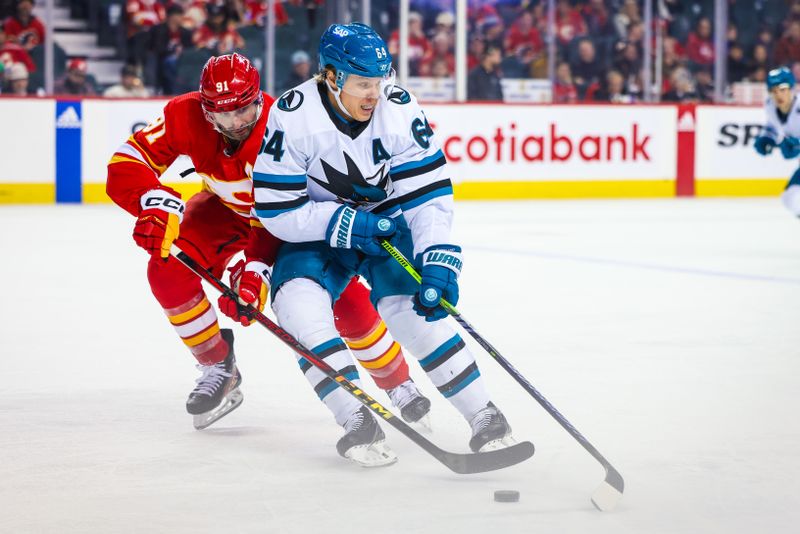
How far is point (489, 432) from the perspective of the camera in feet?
8.69

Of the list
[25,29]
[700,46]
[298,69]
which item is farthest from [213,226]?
[700,46]

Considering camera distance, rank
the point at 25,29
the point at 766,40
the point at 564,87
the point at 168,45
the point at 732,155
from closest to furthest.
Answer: the point at 25,29 < the point at 168,45 < the point at 564,87 < the point at 732,155 < the point at 766,40

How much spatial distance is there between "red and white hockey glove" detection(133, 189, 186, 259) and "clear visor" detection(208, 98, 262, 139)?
21cm

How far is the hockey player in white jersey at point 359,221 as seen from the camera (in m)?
2.68

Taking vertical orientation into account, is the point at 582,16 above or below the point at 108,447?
above

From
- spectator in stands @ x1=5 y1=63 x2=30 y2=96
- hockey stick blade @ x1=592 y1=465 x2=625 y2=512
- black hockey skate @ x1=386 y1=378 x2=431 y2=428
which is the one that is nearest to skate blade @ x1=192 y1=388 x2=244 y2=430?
black hockey skate @ x1=386 y1=378 x2=431 y2=428

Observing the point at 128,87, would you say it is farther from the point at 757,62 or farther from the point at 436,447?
the point at 436,447

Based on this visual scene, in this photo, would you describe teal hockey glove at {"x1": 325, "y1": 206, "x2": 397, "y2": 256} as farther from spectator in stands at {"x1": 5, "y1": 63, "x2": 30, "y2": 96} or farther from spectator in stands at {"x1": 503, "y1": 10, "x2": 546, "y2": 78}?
spectator in stands at {"x1": 503, "y1": 10, "x2": 546, "y2": 78}

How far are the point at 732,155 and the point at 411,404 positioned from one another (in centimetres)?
928

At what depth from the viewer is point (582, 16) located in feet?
37.2

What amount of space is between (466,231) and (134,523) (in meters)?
6.00

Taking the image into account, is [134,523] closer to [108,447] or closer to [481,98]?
[108,447]

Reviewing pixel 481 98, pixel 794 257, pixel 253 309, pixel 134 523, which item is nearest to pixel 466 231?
pixel 794 257

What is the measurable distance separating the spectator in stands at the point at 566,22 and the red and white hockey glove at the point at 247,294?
8.67 meters
